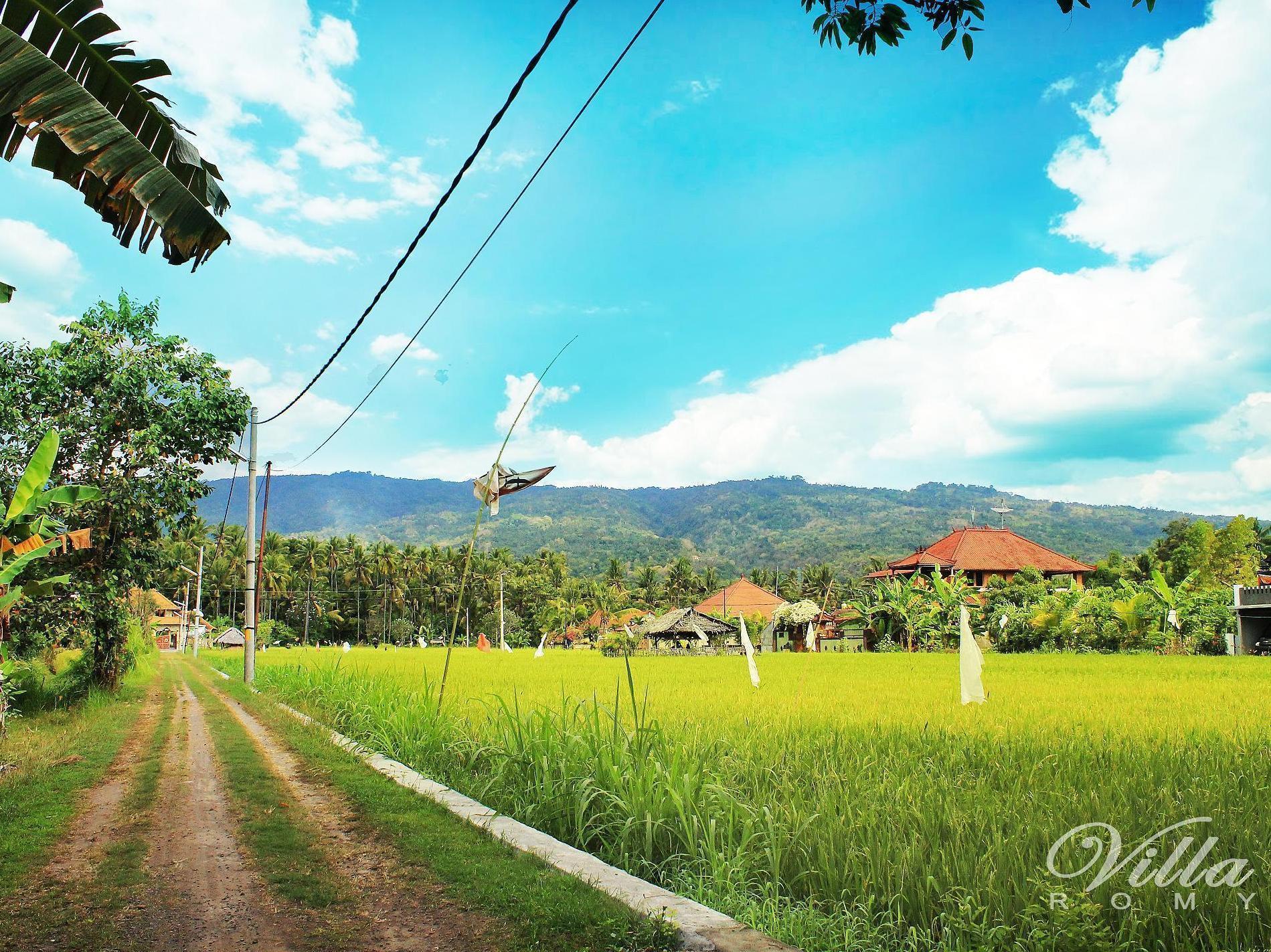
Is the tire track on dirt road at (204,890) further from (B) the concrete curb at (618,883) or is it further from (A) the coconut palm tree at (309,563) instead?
(A) the coconut palm tree at (309,563)

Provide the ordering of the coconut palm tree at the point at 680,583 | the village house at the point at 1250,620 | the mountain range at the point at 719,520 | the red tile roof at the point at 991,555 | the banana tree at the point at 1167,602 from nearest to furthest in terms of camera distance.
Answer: the village house at the point at 1250,620 < the banana tree at the point at 1167,602 < the red tile roof at the point at 991,555 < the coconut palm tree at the point at 680,583 < the mountain range at the point at 719,520

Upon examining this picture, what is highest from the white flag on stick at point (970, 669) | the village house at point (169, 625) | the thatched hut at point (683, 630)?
the white flag on stick at point (970, 669)

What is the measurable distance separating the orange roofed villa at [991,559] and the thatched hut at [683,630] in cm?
Result: 968

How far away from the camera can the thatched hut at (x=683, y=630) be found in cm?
4494

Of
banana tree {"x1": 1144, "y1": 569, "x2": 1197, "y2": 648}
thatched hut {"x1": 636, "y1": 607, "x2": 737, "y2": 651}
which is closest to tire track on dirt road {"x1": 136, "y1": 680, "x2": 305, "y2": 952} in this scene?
banana tree {"x1": 1144, "y1": 569, "x2": 1197, "y2": 648}

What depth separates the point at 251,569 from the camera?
17922 millimetres

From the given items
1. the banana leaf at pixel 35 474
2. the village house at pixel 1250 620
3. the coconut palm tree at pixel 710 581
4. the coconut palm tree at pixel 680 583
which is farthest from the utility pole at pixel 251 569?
the coconut palm tree at pixel 710 581

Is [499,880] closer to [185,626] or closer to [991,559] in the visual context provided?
[991,559]

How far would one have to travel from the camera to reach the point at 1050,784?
486cm

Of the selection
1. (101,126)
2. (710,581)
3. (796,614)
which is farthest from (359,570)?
(101,126)

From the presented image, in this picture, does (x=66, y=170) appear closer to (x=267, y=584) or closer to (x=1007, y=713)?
(x=1007, y=713)

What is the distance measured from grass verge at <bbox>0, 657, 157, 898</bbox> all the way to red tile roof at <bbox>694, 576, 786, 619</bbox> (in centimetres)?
5536

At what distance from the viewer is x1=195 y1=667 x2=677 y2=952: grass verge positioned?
3.28m

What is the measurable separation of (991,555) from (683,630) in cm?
2056
